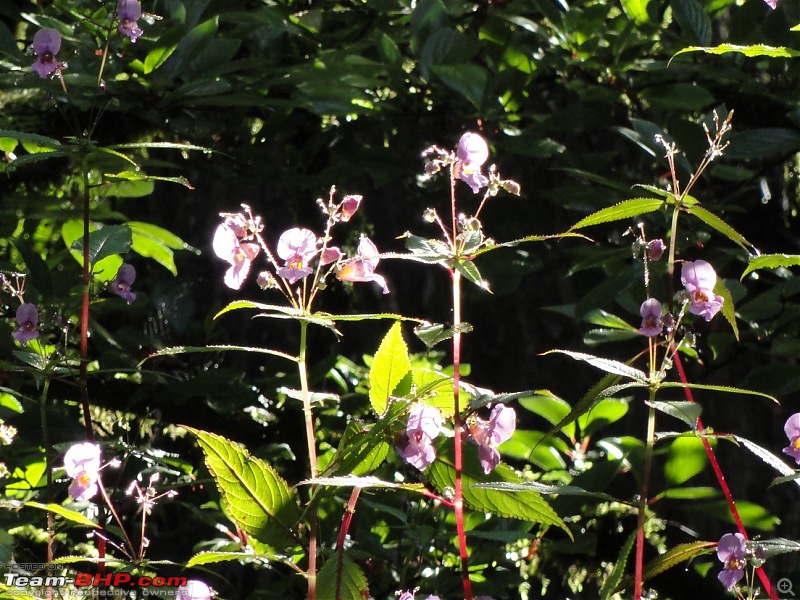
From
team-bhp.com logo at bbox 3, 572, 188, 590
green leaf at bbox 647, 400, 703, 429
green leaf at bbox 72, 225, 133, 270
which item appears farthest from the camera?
green leaf at bbox 72, 225, 133, 270

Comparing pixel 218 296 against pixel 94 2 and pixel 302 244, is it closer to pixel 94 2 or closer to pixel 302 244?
pixel 94 2

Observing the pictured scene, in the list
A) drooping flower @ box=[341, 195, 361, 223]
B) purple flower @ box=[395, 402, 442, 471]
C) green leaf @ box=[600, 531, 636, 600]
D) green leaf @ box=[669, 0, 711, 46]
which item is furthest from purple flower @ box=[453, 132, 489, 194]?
green leaf @ box=[669, 0, 711, 46]

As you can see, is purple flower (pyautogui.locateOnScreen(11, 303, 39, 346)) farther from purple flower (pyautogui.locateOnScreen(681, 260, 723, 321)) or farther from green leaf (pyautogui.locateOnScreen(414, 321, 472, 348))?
purple flower (pyautogui.locateOnScreen(681, 260, 723, 321))

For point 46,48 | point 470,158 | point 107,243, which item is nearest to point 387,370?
point 470,158

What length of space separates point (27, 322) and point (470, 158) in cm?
59

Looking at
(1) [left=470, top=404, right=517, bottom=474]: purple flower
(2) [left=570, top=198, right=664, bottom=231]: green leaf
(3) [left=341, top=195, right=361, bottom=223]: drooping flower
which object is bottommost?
(1) [left=470, top=404, right=517, bottom=474]: purple flower

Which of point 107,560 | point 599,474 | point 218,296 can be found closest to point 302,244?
point 107,560

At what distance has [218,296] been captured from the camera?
2.10m

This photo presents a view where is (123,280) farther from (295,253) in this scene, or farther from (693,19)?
(693,19)

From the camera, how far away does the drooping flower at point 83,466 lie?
2.59 feet

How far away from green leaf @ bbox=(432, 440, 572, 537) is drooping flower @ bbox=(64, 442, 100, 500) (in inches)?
11.9

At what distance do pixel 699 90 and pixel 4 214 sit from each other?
1139 mm

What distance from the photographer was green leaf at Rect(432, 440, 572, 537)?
658 millimetres

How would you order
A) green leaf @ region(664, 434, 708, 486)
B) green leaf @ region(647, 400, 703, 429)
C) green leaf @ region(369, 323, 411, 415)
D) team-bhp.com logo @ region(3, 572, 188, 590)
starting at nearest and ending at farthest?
green leaf @ region(647, 400, 703, 429) → green leaf @ region(369, 323, 411, 415) → team-bhp.com logo @ region(3, 572, 188, 590) → green leaf @ region(664, 434, 708, 486)
